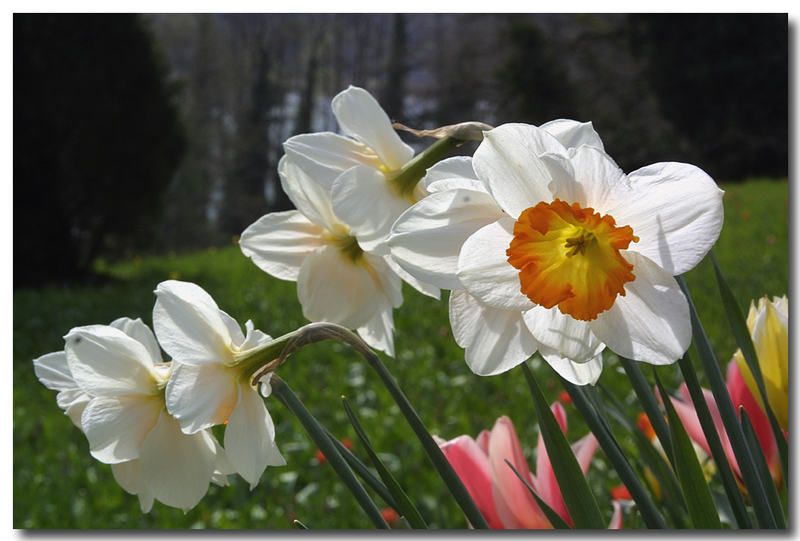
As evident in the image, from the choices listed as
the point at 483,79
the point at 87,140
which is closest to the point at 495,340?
the point at 483,79

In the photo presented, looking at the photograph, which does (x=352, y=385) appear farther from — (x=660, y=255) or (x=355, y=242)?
(x=660, y=255)

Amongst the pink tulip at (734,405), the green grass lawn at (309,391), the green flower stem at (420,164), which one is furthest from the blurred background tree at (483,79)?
the green flower stem at (420,164)

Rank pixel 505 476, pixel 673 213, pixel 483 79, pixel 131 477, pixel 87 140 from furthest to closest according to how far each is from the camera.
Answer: pixel 87 140, pixel 483 79, pixel 505 476, pixel 131 477, pixel 673 213

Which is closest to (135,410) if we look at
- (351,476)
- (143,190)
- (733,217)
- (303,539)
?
(351,476)

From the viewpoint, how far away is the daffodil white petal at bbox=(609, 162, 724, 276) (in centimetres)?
36

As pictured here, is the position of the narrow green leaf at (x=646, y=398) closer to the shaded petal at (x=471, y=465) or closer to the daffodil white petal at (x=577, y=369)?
the daffodil white petal at (x=577, y=369)

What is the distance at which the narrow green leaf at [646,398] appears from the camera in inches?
17.7

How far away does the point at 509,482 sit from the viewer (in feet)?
1.99

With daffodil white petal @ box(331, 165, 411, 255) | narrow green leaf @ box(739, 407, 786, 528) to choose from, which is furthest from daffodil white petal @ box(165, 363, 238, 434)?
narrow green leaf @ box(739, 407, 786, 528)

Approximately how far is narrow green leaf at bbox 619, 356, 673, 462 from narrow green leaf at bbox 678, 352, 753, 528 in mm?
23

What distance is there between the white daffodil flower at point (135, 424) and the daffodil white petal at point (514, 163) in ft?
0.71

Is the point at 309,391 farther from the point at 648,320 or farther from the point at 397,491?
the point at 648,320

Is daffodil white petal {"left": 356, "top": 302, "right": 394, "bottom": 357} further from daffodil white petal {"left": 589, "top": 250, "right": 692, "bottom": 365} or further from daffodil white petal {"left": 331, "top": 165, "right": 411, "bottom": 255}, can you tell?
daffodil white petal {"left": 589, "top": 250, "right": 692, "bottom": 365}

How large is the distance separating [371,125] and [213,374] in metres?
0.17
